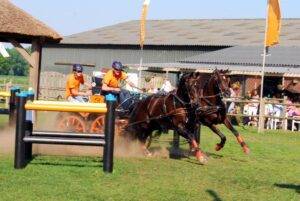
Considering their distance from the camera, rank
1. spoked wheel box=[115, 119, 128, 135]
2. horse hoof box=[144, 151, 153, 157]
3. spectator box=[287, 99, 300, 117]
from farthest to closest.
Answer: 1. spectator box=[287, 99, 300, 117]
2. spoked wheel box=[115, 119, 128, 135]
3. horse hoof box=[144, 151, 153, 157]

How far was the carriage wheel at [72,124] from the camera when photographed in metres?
13.3

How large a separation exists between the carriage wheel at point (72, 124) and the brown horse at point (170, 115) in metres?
1.15

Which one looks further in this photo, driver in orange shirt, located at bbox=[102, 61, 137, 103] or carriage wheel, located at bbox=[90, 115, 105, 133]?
driver in orange shirt, located at bbox=[102, 61, 137, 103]

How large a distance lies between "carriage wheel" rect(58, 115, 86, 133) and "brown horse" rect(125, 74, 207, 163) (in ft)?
3.79

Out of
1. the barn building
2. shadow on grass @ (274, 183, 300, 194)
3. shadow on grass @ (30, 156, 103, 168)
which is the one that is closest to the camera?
shadow on grass @ (274, 183, 300, 194)

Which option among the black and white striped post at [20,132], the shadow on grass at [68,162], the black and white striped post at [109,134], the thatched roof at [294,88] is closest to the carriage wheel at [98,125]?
the shadow on grass at [68,162]

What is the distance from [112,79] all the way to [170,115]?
188 cm

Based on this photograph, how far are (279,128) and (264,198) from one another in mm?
15352

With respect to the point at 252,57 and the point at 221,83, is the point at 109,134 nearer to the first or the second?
the point at 221,83

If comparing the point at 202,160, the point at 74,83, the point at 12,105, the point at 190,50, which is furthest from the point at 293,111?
the point at 190,50

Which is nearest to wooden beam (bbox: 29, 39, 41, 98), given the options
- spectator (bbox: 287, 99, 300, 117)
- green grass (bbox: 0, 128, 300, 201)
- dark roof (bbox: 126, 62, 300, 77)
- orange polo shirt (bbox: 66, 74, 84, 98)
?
orange polo shirt (bbox: 66, 74, 84, 98)

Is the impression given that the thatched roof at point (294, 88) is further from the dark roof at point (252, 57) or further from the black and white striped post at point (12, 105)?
the black and white striped post at point (12, 105)

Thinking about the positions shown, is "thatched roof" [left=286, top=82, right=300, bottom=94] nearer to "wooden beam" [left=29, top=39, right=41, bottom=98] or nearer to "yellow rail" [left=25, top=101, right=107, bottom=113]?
"wooden beam" [left=29, top=39, right=41, bottom=98]

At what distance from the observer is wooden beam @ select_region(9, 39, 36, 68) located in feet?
48.2
